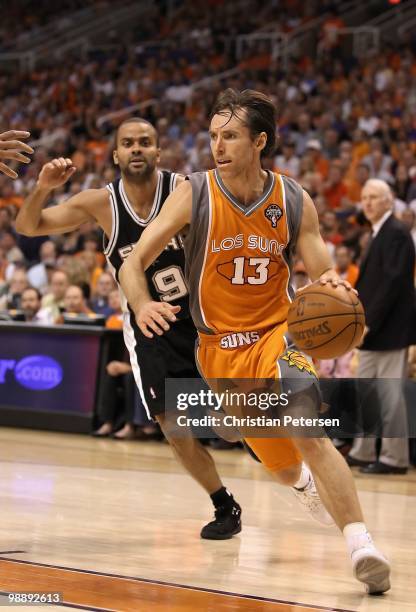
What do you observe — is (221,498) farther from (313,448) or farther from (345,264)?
(345,264)

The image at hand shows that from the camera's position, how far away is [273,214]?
16.1 feet

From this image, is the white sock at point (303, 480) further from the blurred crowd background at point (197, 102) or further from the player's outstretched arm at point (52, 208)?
the blurred crowd background at point (197, 102)

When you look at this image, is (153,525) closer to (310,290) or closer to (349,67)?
(310,290)

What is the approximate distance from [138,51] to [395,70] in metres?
7.41

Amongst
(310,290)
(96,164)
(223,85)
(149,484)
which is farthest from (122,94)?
(310,290)

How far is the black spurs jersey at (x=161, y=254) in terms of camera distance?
5.91 metres

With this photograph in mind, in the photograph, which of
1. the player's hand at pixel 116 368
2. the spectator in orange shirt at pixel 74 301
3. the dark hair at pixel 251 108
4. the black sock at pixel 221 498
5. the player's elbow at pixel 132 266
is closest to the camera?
the player's elbow at pixel 132 266

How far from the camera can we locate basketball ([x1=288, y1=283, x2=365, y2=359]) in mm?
4414

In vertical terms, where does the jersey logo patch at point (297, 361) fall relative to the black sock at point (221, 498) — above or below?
above

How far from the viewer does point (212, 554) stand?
17.4 feet

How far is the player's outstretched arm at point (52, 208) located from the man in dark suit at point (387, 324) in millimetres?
3214

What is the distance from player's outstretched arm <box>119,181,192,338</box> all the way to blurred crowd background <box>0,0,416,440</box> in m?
4.85

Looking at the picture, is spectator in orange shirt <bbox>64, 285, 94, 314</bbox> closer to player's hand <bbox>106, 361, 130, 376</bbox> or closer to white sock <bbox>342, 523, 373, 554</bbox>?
player's hand <bbox>106, 361, 130, 376</bbox>

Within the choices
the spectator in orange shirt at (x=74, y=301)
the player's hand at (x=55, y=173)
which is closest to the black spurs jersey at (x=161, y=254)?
the player's hand at (x=55, y=173)
